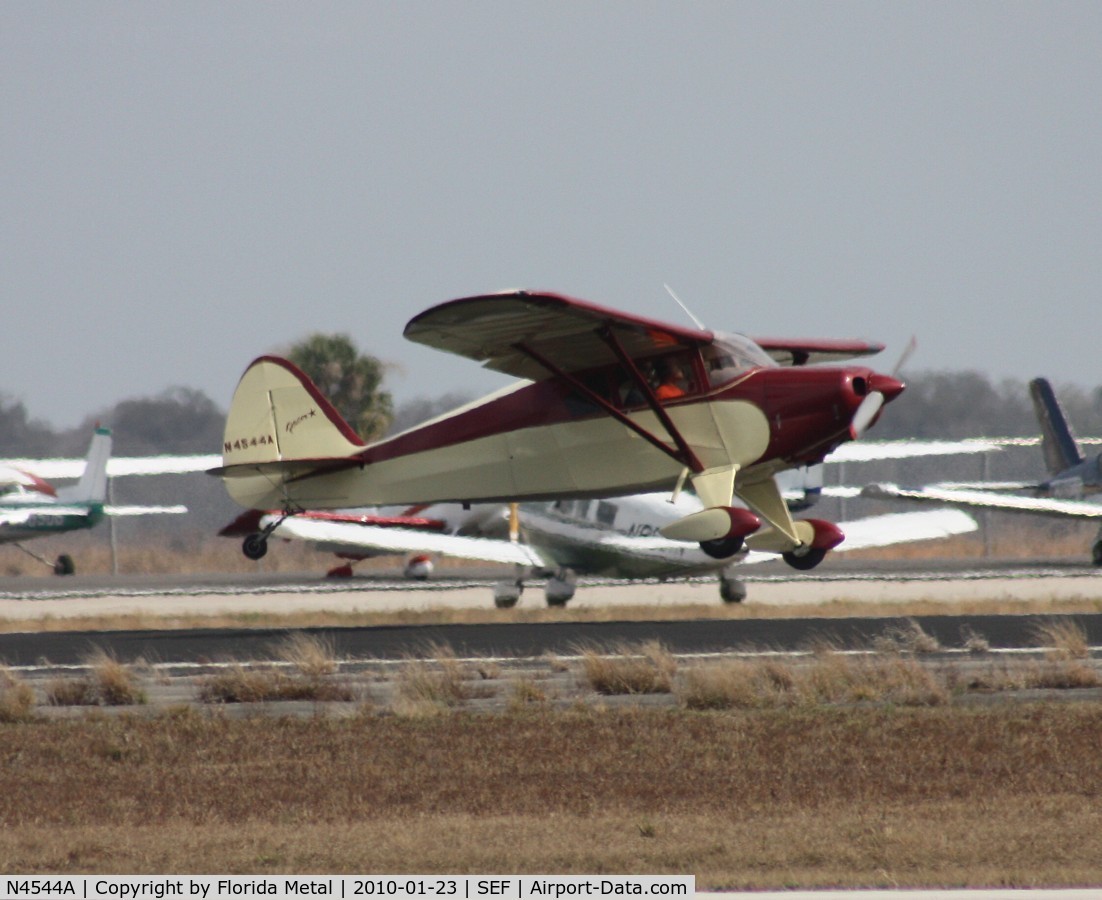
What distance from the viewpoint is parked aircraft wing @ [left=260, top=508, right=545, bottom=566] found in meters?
28.7

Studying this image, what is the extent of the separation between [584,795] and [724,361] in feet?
34.6

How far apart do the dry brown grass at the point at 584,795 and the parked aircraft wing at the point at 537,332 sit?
578 centimetres

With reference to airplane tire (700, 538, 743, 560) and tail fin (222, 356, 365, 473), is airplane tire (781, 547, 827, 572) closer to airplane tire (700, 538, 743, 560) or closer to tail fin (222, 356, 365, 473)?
airplane tire (700, 538, 743, 560)

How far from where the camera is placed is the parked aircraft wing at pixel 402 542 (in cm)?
2867

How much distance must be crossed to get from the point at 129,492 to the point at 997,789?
191 feet

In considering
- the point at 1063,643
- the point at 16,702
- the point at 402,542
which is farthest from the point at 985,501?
the point at 16,702

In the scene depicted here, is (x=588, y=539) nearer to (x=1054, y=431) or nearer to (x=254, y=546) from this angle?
(x=254, y=546)

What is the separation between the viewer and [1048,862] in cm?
896

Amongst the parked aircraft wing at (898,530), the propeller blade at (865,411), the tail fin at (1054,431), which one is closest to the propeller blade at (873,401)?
the propeller blade at (865,411)

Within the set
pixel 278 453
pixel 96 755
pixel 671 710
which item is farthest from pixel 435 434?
pixel 96 755

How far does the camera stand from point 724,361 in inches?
846

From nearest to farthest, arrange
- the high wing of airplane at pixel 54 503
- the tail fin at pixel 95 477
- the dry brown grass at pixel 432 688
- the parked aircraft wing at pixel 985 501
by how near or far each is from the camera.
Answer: the dry brown grass at pixel 432 688
the parked aircraft wing at pixel 985 501
the high wing of airplane at pixel 54 503
the tail fin at pixel 95 477

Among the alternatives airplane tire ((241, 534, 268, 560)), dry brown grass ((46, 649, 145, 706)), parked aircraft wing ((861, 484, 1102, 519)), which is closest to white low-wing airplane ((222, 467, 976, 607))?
parked aircraft wing ((861, 484, 1102, 519))

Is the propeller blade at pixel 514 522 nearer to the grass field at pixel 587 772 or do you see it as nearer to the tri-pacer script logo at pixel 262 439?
the tri-pacer script logo at pixel 262 439
